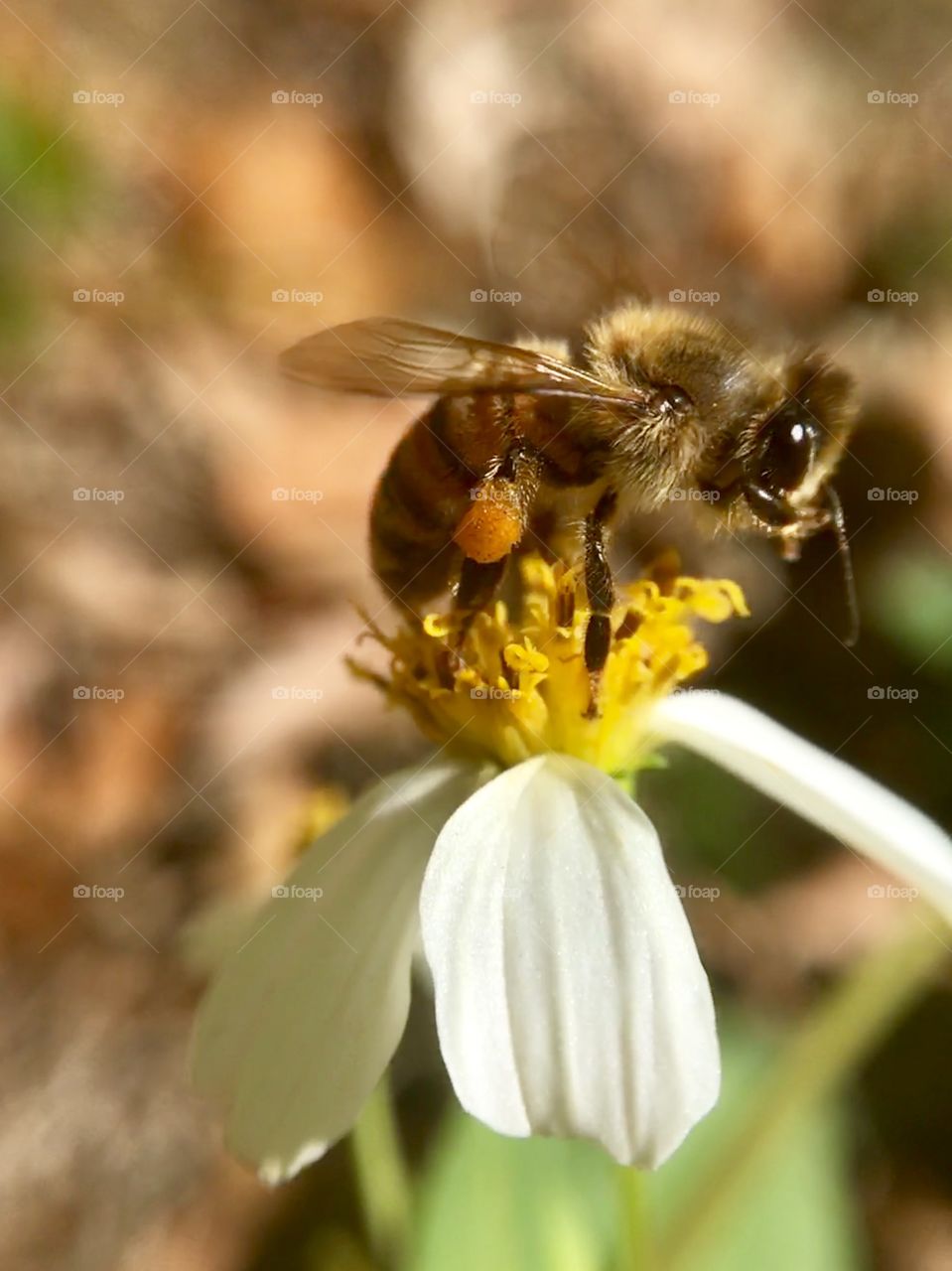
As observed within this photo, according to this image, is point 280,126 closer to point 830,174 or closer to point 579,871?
point 830,174

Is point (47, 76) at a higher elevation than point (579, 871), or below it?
higher

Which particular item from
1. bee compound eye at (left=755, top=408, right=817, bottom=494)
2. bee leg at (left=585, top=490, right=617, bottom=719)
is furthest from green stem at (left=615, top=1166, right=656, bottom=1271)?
bee compound eye at (left=755, top=408, right=817, bottom=494)

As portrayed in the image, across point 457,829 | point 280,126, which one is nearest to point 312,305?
point 280,126

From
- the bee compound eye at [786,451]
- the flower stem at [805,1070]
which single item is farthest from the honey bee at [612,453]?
the flower stem at [805,1070]

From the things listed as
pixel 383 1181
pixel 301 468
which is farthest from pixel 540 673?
pixel 301 468

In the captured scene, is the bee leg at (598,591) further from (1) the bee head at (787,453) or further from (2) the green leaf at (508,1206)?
(2) the green leaf at (508,1206)

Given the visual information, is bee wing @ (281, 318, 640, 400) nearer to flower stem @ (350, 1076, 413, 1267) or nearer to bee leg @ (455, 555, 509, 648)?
bee leg @ (455, 555, 509, 648)
